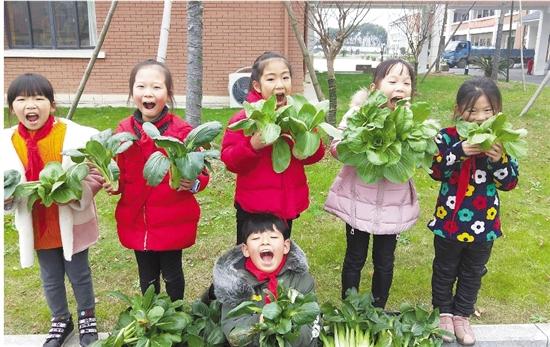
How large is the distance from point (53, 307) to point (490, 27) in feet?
172

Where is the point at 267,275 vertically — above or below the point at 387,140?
below

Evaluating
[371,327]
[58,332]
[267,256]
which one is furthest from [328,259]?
[58,332]

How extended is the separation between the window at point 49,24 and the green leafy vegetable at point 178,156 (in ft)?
29.3

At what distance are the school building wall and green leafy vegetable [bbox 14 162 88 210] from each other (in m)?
7.71

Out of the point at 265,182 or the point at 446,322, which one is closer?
the point at 265,182

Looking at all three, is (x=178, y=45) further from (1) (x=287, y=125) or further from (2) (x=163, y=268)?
(1) (x=287, y=125)

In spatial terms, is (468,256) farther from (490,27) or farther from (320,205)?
(490,27)

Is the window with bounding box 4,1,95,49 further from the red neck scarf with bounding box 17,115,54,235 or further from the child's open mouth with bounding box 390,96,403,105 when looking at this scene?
the child's open mouth with bounding box 390,96,403,105

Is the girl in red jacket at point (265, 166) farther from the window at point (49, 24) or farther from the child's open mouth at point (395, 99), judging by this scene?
the window at point (49, 24)

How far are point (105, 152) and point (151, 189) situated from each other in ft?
1.12

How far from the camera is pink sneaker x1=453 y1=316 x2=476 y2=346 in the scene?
288cm

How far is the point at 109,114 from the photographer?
899cm

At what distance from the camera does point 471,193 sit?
8.98 ft

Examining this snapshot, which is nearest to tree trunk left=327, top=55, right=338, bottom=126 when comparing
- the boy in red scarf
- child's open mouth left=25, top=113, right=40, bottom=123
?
the boy in red scarf
